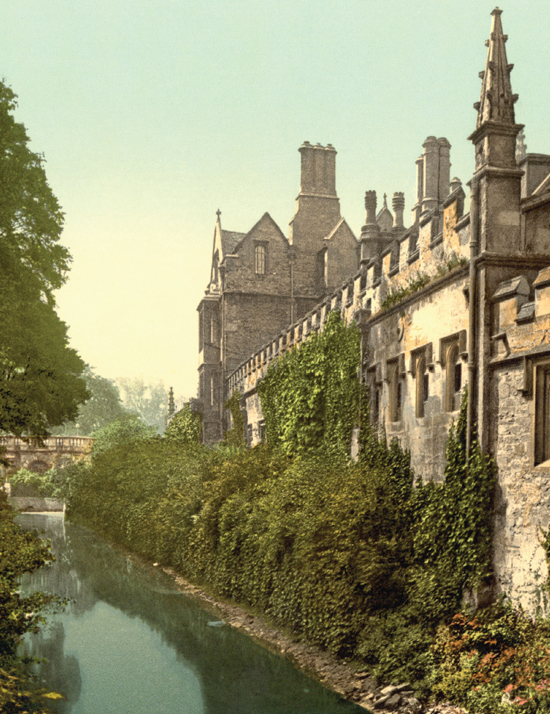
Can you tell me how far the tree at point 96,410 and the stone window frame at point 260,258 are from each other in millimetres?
49074

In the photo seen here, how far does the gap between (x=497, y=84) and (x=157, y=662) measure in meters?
12.8

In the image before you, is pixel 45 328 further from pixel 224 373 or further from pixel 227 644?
pixel 224 373

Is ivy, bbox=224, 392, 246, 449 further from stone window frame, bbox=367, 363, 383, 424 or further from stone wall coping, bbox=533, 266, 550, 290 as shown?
stone wall coping, bbox=533, 266, 550, 290

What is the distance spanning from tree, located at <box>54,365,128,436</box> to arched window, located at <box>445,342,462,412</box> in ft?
256

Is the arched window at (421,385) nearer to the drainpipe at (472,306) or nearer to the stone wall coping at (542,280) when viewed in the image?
the drainpipe at (472,306)

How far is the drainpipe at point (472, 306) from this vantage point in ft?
44.3

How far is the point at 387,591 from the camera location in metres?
14.9

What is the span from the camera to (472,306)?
13.7 meters

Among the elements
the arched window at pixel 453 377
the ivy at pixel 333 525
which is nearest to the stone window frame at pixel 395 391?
the ivy at pixel 333 525

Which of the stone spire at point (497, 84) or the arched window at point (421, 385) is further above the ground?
the stone spire at point (497, 84)

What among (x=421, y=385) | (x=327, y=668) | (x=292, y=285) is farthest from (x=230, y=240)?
(x=327, y=668)

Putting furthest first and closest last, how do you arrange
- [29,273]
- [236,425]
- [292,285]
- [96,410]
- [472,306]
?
1. [96,410]
2. [292,285]
3. [236,425]
4. [29,273]
5. [472,306]

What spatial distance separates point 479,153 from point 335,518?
24.4ft

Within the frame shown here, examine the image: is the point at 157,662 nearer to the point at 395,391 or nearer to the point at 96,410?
the point at 395,391
